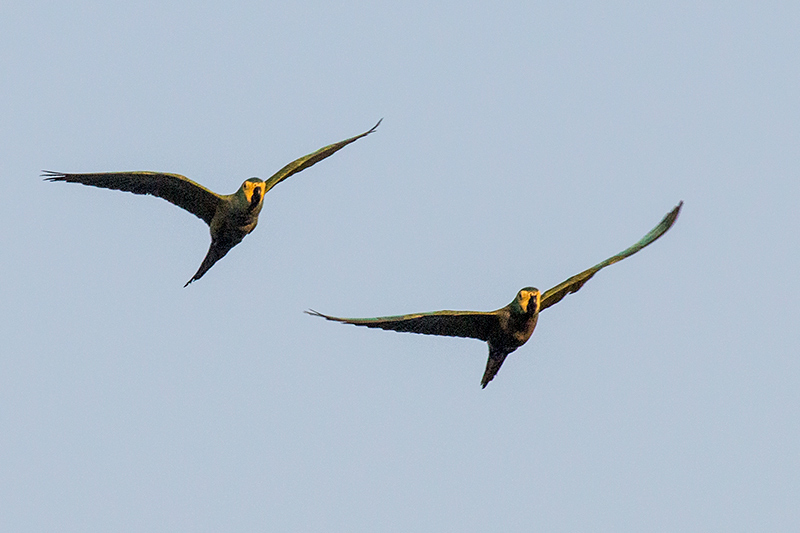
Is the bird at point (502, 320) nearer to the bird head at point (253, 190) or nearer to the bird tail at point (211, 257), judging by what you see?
the bird head at point (253, 190)

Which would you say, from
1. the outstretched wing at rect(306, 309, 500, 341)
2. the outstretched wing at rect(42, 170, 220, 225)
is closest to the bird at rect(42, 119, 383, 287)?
the outstretched wing at rect(42, 170, 220, 225)

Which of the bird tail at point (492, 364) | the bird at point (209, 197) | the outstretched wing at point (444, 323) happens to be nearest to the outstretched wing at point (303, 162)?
the bird at point (209, 197)

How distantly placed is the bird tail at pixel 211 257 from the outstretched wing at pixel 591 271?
17.5ft

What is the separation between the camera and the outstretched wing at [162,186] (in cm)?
2409

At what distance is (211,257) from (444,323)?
441 cm

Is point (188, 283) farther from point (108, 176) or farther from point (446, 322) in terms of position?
point (446, 322)

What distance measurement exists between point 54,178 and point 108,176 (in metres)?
0.87

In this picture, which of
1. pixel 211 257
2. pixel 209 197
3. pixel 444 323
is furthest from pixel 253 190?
pixel 444 323

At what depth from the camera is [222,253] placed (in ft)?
81.4

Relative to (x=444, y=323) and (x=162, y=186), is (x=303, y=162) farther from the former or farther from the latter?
(x=444, y=323)

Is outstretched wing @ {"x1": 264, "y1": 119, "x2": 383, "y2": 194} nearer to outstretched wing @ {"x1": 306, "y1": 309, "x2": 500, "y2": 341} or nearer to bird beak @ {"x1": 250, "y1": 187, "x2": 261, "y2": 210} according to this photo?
bird beak @ {"x1": 250, "y1": 187, "x2": 261, "y2": 210}

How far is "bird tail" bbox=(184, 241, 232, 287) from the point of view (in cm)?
2467

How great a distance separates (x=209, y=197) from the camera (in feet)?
80.0

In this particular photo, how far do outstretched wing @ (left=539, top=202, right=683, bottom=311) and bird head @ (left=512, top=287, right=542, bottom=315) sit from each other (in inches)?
36.3
